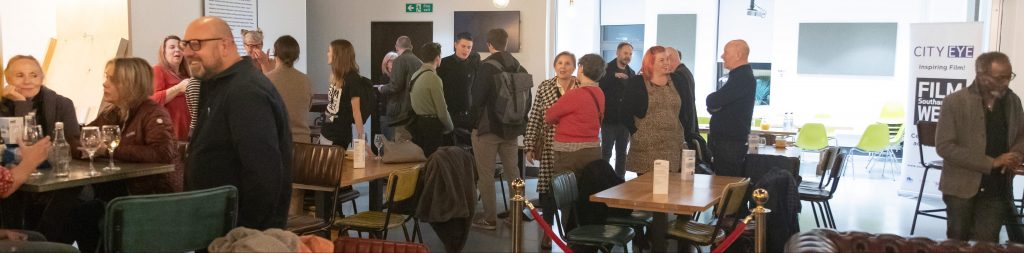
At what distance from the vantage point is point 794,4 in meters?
13.0

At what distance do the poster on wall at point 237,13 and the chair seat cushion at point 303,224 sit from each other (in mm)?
4052

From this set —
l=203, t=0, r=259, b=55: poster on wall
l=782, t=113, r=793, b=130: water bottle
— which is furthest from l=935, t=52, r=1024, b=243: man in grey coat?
l=203, t=0, r=259, b=55: poster on wall

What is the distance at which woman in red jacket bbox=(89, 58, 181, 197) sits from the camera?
4.20m

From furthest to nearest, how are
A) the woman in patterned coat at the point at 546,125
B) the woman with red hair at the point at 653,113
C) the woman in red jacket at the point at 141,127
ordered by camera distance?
the woman in patterned coat at the point at 546,125
the woman with red hair at the point at 653,113
the woman in red jacket at the point at 141,127

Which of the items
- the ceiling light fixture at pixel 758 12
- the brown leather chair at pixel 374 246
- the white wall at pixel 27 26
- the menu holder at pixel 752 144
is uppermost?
the ceiling light fixture at pixel 758 12

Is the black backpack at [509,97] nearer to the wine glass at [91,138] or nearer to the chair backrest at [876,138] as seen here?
the wine glass at [91,138]

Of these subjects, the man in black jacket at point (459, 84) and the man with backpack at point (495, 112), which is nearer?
the man with backpack at point (495, 112)

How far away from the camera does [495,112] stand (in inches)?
257

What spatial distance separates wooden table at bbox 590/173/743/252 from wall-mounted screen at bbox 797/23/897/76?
8.50 meters

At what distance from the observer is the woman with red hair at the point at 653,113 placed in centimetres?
575

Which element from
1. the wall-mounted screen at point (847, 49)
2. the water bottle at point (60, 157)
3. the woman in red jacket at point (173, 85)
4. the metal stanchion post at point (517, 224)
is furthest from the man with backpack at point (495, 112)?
the wall-mounted screen at point (847, 49)

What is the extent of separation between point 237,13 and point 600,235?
17.7 ft

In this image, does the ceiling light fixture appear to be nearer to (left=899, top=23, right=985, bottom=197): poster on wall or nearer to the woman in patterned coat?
(left=899, top=23, right=985, bottom=197): poster on wall

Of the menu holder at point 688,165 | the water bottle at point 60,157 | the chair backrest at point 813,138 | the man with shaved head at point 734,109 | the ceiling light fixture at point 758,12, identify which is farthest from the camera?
the ceiling light fixture at point 758,12
